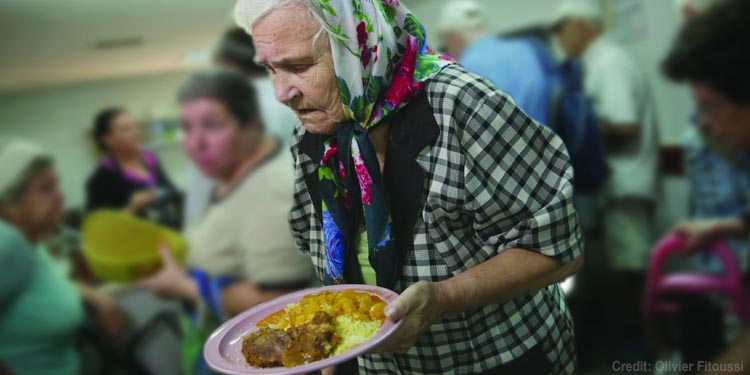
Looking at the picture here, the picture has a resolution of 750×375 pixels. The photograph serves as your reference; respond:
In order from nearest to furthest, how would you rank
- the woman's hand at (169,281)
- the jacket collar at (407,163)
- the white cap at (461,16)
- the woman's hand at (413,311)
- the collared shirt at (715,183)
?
1. the woman's hand at (413,311)
2. the jacket collar at (407,163)
3. the collared shirt at (715,183)
4. the woman's hand at (169,281)
5. the white cap at (461,16)

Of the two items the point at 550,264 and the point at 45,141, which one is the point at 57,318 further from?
the point at 550,264

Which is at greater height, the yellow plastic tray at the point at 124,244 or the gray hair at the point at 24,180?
the gray hair at the point at 24,180

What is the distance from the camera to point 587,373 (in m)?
1.67

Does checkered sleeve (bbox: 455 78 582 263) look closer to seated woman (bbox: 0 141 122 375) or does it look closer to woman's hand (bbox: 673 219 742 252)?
woman's hand (bbox: 673 219 742 252)

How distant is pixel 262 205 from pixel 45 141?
26.7 inches

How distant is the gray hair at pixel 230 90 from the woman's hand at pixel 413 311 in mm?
956

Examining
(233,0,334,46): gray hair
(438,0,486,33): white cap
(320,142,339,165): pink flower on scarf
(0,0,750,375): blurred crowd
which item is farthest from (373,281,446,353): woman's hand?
(438,0,486,33): white cap

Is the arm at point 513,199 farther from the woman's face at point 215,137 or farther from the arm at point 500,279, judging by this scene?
the woman's face at point 215,137

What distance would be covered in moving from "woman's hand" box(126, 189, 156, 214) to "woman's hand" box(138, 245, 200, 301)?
5.4 inches

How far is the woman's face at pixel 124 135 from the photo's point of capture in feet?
5.93

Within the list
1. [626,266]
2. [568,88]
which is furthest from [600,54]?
[626,266]

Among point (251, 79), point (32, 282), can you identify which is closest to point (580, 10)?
point (251, 79)

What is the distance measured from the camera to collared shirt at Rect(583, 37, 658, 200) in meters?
1.92

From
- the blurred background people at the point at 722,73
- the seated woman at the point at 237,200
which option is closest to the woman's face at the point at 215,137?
the seated woman at the point at 237,200
